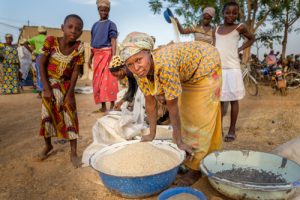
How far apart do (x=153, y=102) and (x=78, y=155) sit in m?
1.22

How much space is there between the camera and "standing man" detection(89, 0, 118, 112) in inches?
168

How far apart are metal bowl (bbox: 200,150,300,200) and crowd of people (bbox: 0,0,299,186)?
0.13 metres

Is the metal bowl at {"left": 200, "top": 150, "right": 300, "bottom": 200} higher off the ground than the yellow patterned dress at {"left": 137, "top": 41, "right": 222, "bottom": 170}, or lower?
lower

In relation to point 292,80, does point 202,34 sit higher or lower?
higher

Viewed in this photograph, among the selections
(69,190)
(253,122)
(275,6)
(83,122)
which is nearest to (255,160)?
(69,190)

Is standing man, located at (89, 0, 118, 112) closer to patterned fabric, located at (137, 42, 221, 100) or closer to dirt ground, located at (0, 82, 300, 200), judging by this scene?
dirt ground, located at (0, 82, 300, 200)

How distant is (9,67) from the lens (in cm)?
774

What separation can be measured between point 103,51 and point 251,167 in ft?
9.72

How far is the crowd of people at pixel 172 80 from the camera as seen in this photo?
5.87ft

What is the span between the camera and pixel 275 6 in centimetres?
910

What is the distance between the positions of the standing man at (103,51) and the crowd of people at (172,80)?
1.22 meters

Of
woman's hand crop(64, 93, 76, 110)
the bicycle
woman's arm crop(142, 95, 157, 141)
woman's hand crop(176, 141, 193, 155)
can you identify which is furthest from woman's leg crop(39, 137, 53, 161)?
the bicycle

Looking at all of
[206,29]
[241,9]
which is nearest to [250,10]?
[241,9]

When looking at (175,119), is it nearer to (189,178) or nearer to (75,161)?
(189,178)
